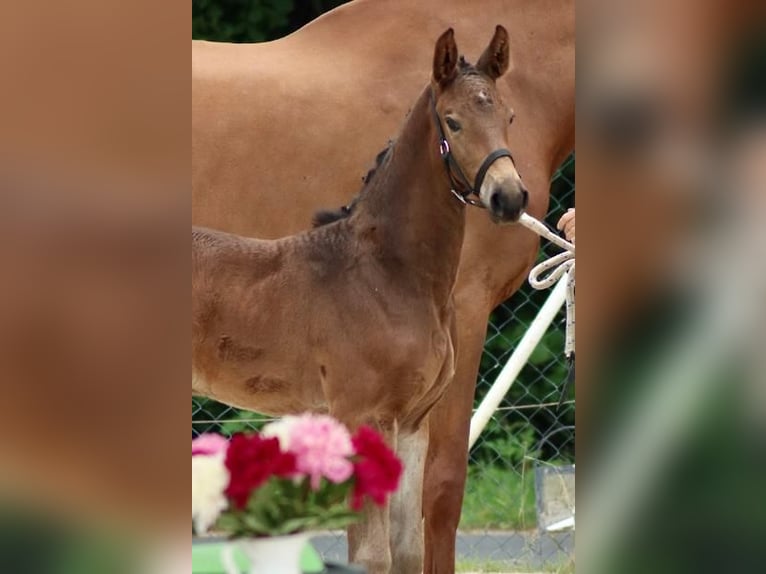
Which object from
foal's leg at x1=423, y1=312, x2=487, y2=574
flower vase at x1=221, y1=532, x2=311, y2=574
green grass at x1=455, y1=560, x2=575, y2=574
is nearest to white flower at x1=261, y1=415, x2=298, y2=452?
flower vase at x1=221, y1=532, x2=311, y2=574

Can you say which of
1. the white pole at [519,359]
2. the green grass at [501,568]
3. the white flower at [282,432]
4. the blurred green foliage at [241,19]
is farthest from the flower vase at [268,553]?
the blurred green foliage at [241,19]

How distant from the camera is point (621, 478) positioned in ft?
3.64

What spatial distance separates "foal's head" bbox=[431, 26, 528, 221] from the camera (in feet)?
8.45

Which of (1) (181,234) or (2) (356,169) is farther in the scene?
(2) (356,169)

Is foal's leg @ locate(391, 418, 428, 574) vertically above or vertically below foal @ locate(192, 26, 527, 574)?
below

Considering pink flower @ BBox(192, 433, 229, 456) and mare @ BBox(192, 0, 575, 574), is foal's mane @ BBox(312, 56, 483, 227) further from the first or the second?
pink flower @ BBox(192, 433, 229, 456)

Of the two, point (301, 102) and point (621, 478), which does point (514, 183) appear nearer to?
point (301, 102)

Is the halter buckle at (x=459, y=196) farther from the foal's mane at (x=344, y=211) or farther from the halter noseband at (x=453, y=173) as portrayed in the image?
the foal's mane at (x=344, y=211)

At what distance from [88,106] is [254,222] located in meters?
2.32

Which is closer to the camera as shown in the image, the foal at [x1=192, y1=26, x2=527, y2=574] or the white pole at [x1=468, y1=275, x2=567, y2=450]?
the foal at [x1=192, y1=26, x2=527, y2=574]

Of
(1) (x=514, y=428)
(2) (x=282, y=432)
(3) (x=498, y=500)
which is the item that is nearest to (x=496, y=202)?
(2) (x=282, y=432)

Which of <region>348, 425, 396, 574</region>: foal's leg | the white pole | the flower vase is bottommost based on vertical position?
<region>348, 425, 396, 574</region>: foal's leg

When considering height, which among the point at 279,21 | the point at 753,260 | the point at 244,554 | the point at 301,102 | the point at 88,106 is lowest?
the point at 244,554

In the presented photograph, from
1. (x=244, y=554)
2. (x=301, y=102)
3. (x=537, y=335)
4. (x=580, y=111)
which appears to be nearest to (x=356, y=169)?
(x=301, y=102)
